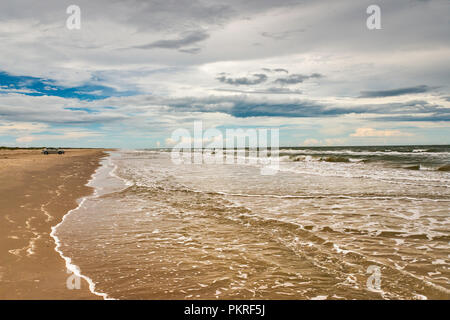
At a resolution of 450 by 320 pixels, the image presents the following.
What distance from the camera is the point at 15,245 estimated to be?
7207 millimetres

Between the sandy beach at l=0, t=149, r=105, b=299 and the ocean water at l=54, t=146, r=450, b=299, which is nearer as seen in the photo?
the sandy beach at l=0, t=149, r=105, b=299

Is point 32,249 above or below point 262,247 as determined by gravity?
above

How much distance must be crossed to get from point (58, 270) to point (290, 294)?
4.54 meters

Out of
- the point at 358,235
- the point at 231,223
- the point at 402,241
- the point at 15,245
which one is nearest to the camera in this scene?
the point at 15,245

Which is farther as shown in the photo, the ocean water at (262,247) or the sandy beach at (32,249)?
the ocean water at (262,247)

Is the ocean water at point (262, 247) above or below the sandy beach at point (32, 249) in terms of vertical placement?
below

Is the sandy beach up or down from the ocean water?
up

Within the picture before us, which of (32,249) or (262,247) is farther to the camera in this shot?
(262,247)

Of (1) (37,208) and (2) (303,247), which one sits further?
Answer: (1) (37,208)
